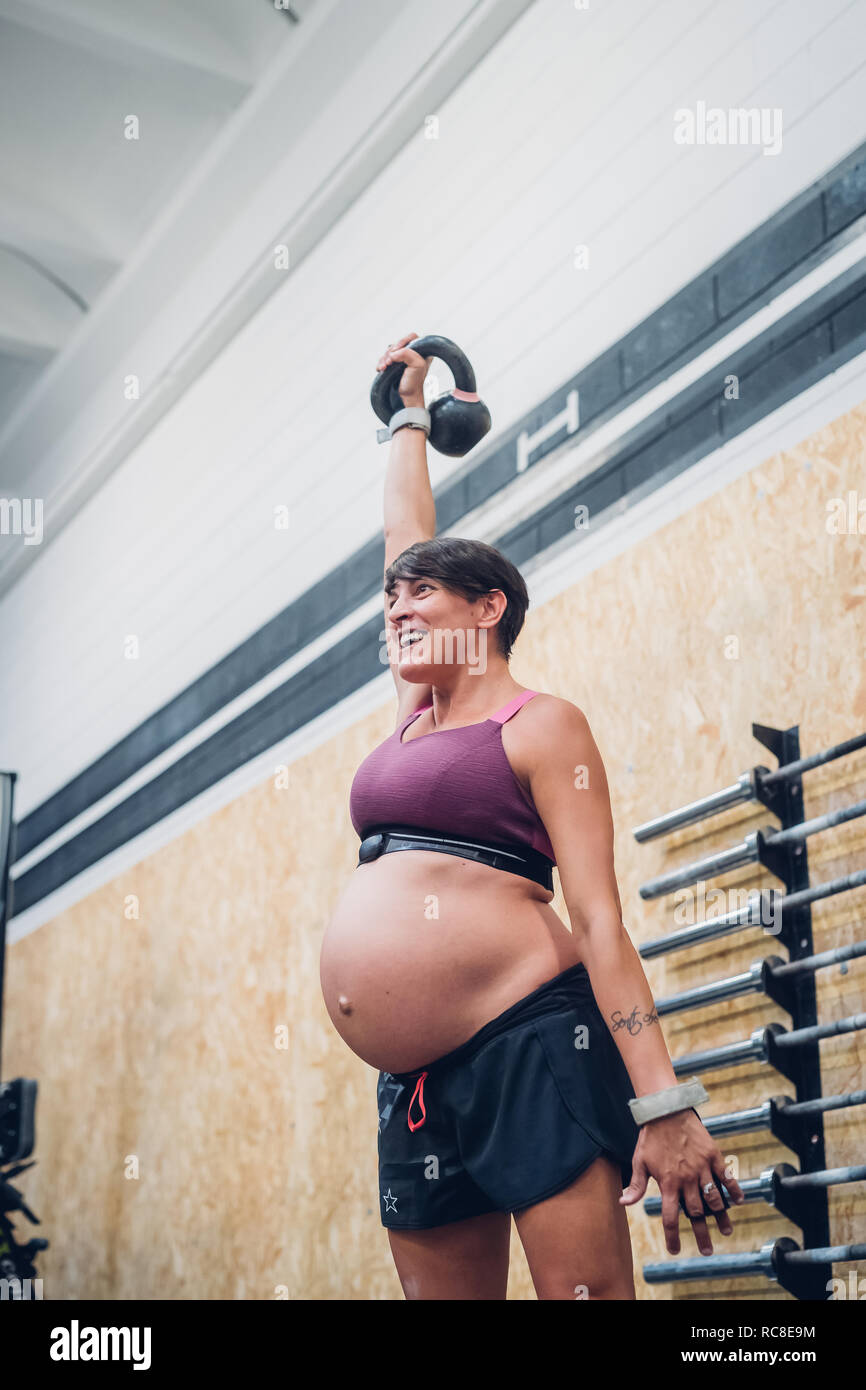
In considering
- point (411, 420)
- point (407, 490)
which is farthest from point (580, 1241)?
point (411, 420)

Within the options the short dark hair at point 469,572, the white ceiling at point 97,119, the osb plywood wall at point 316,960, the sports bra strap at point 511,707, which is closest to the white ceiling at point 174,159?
the white ceiling at point 97,119

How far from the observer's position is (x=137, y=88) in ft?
14.9

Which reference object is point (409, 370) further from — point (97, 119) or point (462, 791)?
point (97, 119)

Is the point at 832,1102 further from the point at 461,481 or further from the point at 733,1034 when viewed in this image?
the point at 461,481

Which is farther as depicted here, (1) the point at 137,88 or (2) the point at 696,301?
(1) the point at 137,88

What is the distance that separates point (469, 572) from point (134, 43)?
3115mm

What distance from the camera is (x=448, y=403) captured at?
2.34 m

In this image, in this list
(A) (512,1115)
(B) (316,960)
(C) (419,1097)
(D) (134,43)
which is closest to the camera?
(A) (512,1115)

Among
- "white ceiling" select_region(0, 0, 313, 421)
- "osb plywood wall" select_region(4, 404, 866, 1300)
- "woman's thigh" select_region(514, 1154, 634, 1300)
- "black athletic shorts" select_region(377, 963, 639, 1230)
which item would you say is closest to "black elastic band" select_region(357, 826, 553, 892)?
"black athletic shorts" select_region(377, 963, 639, 1230)

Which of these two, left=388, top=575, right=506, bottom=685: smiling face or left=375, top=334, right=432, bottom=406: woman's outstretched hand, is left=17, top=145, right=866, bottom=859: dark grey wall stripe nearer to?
left=375, top=334, right=432, bottom=406: woman's outstretched hand

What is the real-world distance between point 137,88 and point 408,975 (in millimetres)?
3786

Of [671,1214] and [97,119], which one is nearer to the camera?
[671,1214]

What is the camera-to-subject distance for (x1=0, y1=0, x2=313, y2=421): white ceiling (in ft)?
14.1
